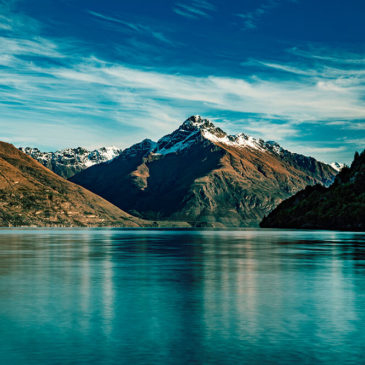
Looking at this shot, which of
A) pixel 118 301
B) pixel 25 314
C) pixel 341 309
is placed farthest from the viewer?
pixel 118 301

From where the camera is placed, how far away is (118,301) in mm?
44125

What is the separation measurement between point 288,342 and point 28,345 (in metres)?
14.8

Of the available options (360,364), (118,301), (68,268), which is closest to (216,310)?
(118,301)

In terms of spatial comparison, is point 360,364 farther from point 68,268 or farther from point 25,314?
point 68,268

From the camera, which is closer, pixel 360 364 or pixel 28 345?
pixel 360 364

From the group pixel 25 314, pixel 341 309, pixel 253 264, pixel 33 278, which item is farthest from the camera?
pixel 253 264

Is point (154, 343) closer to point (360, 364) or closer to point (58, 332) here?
point (58, 332)

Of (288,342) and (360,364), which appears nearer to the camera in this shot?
(360,364)

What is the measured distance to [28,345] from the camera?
93.1 feet

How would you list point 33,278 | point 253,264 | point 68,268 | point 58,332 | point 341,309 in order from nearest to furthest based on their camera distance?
1. point 58,332
2. point 341,309
3. point 33,278
4. point 68,268
5. point 253,264

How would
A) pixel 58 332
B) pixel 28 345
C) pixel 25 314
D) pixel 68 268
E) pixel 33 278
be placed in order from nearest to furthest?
pixel 28 345, pixel 58 332, pixel 25 314, pixel 33 278, pixel 68 268

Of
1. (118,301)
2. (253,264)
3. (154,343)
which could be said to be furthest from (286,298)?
(253,264)

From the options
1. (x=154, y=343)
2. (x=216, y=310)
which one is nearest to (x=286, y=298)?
(x=216, y=310)

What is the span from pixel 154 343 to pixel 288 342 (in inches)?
307
